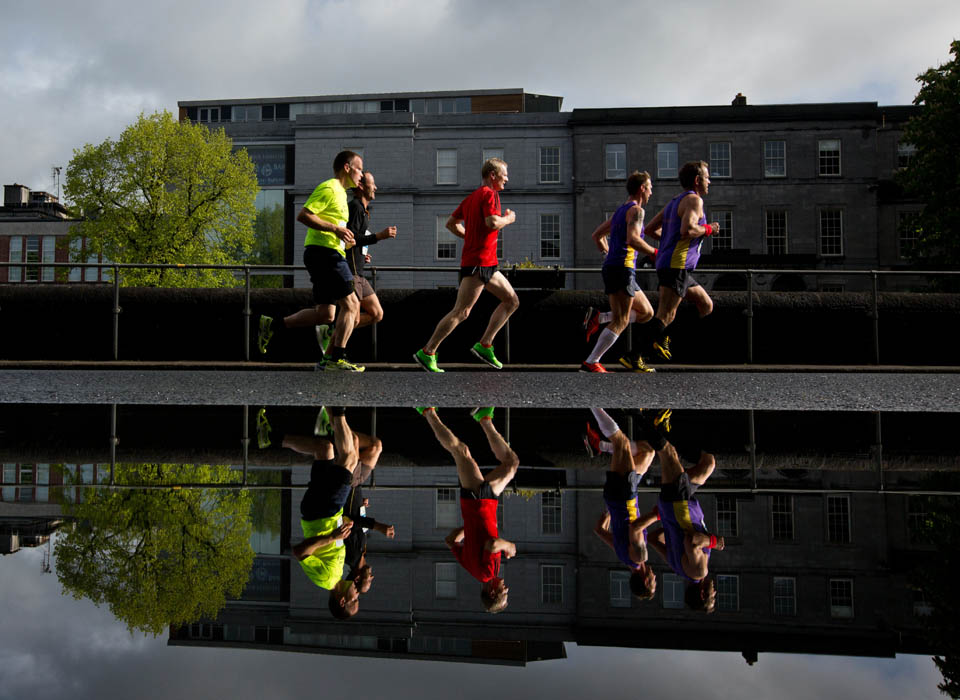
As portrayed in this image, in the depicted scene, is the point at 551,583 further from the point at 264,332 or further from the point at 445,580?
the point at 264,332

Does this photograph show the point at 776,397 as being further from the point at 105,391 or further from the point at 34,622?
the point at 34,622

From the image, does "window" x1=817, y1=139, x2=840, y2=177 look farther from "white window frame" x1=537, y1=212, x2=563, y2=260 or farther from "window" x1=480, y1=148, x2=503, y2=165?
"window" x1=480, y1=148, x2=503, y2=165

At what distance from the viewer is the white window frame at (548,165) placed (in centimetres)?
4288

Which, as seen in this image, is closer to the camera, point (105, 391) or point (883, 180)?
point (105, 391)

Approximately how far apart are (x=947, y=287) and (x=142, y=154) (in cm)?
3309

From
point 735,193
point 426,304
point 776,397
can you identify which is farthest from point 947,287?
point 776,397

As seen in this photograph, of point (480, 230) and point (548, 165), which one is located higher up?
point (548, 165)

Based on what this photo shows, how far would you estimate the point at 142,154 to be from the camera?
37.4m

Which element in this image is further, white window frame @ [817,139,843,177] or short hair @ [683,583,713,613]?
white window frame @ [817,139,843,177]

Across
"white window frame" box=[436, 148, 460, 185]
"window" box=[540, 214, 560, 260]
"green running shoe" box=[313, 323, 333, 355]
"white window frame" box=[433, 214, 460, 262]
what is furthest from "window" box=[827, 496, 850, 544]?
"white window frame" box=[436, 148, 460, 185]

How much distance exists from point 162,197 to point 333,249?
33.0 meters

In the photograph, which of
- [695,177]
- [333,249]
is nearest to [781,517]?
[333,249]

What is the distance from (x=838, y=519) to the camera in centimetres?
196

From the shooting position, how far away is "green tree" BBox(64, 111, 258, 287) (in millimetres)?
36594
